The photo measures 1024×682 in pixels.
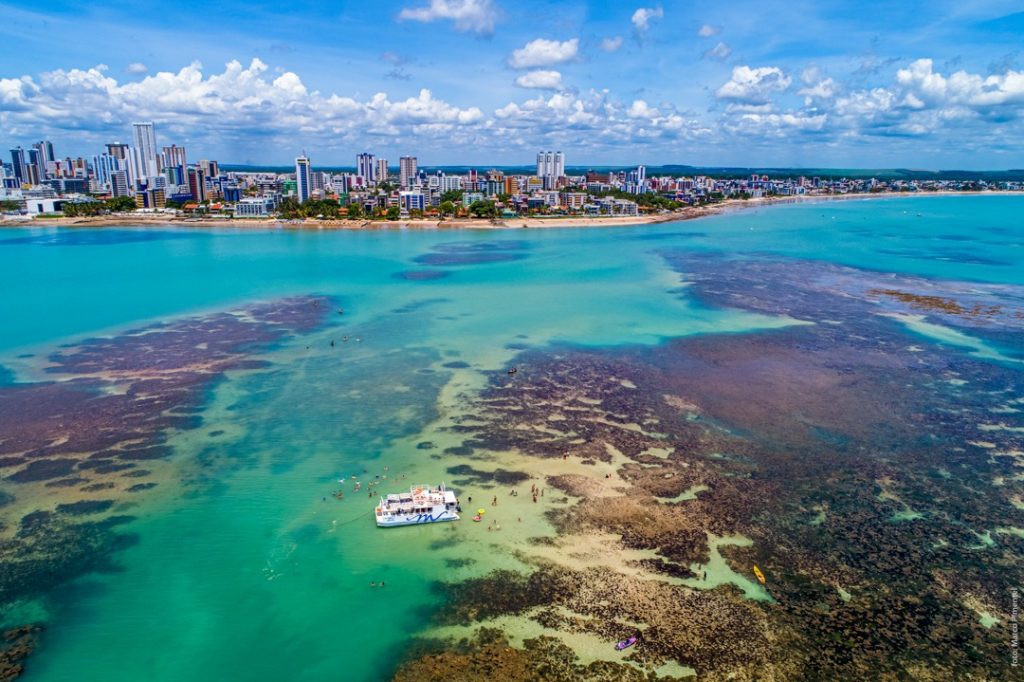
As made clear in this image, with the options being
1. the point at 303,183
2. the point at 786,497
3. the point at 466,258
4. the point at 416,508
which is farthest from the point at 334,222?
the point at 786,497

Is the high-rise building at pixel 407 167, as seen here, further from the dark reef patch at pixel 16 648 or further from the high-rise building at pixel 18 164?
the dark reef patch at pixel 16 648

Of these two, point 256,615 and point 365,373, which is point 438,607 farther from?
point 365,373

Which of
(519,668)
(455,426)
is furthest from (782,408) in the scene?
(519,668)

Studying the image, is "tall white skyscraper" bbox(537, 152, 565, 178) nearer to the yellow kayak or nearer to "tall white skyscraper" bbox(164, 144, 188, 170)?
"tall white skyscraper" bbox(164, 144, 188, 170)

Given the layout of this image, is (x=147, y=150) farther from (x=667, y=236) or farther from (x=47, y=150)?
(x=667, y=236)

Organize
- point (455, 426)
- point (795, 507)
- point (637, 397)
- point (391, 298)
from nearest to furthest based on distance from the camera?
point (795, 507) → point (455, 426) → point (637, 397) → point (391, 298)
